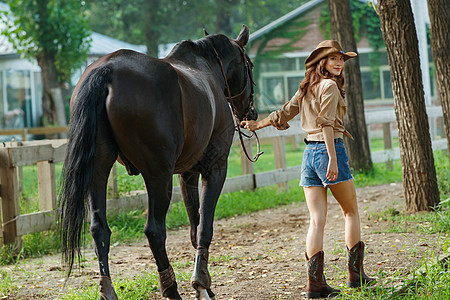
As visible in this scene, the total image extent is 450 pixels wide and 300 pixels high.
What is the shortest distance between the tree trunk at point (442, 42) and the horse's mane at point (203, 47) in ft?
12.3

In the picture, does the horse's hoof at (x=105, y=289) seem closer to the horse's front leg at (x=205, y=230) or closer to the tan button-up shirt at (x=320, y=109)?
the horse's front leg at (x=205, y=230)

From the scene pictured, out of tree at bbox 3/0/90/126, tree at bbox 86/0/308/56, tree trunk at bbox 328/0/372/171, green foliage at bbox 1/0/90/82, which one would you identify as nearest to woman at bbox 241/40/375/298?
tree trunk at bbox 328/0/372/171

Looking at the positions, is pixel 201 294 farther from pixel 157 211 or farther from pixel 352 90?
pixel 352 90

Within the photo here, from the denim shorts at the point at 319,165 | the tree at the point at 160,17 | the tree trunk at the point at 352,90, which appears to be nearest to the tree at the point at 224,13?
the tree at the point at 160,17

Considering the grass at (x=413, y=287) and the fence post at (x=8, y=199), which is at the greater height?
the fence post at (x=8, y=199)

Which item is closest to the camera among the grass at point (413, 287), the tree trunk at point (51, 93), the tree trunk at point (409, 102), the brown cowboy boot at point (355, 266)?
the grass at point (413, 287)

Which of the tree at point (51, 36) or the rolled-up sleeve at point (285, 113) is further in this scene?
the tree at point (51, 36)

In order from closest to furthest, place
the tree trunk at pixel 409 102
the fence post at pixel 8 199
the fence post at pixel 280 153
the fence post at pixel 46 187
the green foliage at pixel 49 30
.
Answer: the fence post at pixel 8 199 < the fence post at pixel 46 187 < the tree trunk at pixel 409 102 < the fence post at pixel 280 153 < the green foliage at pixel 49 30

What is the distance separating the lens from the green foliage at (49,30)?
822 inches

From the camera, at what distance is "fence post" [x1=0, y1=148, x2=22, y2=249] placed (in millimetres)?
6293

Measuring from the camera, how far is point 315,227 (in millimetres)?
4363

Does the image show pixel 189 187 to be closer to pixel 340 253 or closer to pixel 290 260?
pixel 290 260

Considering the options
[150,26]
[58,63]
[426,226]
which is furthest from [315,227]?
[150,26]

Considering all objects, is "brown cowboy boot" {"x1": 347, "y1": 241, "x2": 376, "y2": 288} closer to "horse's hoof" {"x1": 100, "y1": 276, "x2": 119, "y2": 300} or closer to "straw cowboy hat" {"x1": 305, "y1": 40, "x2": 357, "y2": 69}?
"straw cowboy hat" {"x1": 305, "y1": 40, "x2": 357, "y2": 69}
